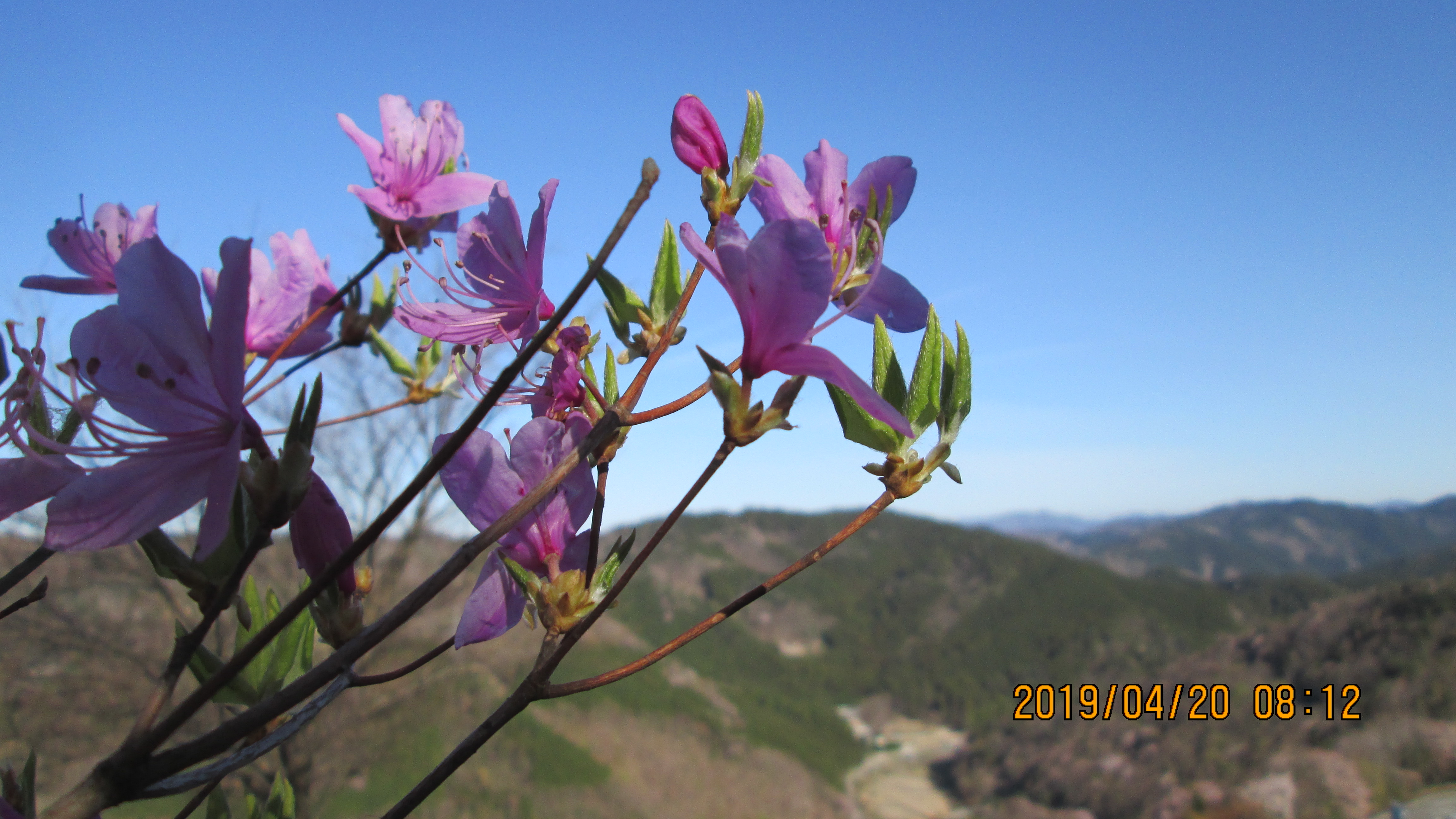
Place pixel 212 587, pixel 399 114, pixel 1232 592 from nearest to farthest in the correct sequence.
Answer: pixel 212 587
pixel 399 114
pixel 1232 592

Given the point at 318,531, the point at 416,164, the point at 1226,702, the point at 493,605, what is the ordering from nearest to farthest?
1. the point at 318,531
2. the point at 493,605
3. the point at 416,164
4. the point at 1226,702

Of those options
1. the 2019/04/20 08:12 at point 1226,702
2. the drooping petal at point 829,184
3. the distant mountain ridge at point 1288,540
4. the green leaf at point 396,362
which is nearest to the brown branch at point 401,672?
the drooping petal at point 829,184

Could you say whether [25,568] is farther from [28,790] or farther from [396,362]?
[396,362]

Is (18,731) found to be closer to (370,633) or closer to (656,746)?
(370,633)

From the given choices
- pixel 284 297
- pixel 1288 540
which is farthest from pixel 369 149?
pixel 1288 540

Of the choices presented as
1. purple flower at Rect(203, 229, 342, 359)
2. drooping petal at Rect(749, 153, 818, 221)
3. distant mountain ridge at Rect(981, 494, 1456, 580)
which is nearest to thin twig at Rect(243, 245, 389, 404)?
purple flower at Rect(203, 229, 342, 359)

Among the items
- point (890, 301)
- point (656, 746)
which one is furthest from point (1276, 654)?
point (890, 301)

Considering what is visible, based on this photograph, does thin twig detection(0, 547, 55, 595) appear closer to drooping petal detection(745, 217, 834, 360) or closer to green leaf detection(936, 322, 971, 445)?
drooping petal detection(745, 217, 834, 360)
